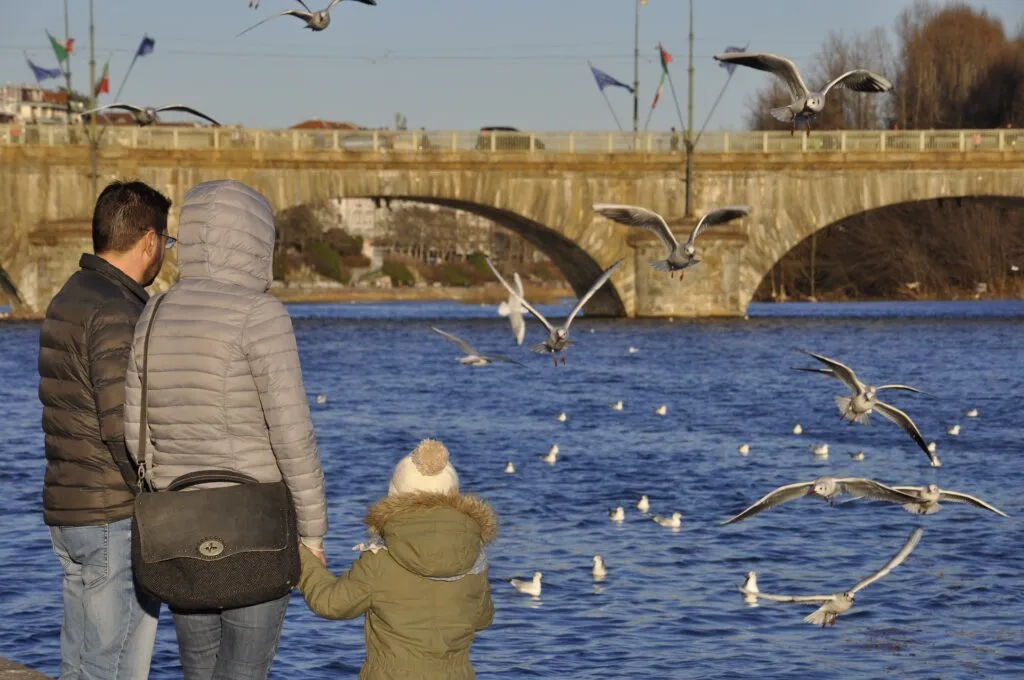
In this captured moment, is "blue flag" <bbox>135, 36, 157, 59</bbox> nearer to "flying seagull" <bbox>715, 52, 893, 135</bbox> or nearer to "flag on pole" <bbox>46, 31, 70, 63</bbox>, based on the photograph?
"flag on pole" <bbox>46, 31, 70, 63</bbox>

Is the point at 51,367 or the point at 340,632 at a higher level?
the point at 51,367

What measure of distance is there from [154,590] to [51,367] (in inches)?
43.3

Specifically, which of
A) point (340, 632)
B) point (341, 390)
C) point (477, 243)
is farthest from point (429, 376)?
point (477, 243)

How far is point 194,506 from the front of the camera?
16.9 feet

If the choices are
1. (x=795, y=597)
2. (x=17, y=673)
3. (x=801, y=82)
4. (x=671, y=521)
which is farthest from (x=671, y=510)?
(x=17, y=673)

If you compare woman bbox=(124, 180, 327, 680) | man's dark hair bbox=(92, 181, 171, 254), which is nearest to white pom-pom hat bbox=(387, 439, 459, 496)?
woman bbox=(124, 180, 327, 680)

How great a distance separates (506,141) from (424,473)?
46367mm

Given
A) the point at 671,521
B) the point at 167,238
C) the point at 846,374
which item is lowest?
the point at 671,521

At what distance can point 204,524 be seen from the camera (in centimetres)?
513

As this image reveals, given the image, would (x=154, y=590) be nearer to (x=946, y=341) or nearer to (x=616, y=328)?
(x=946, y=341)

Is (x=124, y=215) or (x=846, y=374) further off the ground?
(x=124, y=215)

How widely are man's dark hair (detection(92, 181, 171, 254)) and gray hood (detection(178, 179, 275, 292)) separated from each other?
617 millimetres

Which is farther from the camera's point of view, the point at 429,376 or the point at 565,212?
the point at 565,212

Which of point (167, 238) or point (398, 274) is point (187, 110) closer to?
point (167, 238)
